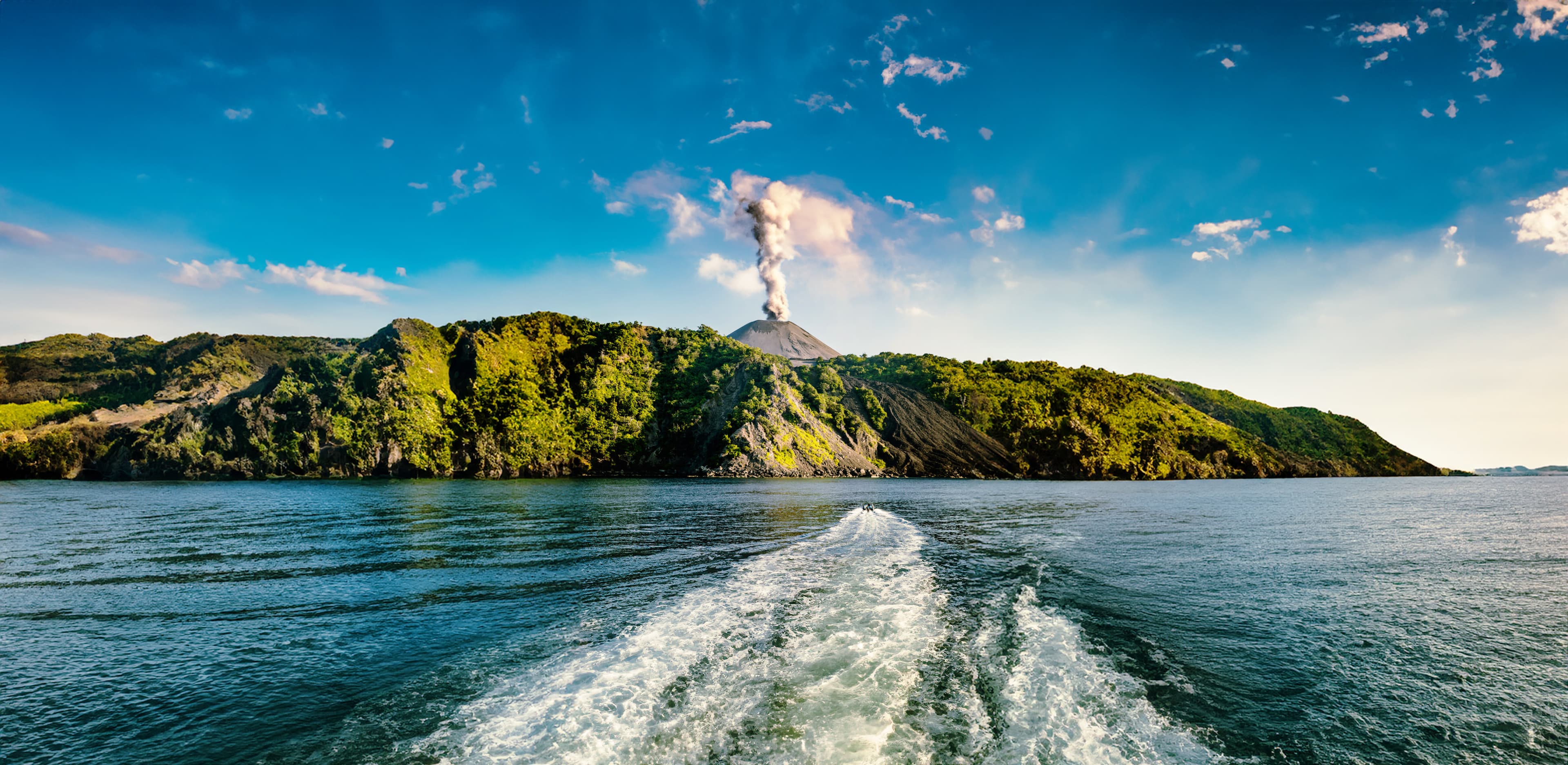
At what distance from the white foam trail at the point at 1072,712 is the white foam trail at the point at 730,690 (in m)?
1.63

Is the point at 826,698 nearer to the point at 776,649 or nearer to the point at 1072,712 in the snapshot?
the point at 776,649

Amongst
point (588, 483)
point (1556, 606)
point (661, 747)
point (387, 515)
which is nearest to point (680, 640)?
point (661, 747)

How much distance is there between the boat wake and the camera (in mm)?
8727

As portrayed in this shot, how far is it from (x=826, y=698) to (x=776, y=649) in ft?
9.80

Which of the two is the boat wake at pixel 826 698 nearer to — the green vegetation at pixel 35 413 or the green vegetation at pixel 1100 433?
the green vegetation at pixel 1100 433

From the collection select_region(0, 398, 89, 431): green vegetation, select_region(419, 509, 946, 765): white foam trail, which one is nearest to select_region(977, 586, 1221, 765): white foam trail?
select_region(419, 509, 946, 765): white foam trail

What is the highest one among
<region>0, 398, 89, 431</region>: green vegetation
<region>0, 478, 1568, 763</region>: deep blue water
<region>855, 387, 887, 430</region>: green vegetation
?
<region>855, 387, 887, 430</region>: green vegetation

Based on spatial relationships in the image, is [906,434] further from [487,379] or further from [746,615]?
[746,615]

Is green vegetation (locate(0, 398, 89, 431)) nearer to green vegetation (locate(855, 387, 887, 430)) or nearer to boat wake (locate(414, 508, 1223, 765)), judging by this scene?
green vegetation (locate(855, 387, 887, 430))

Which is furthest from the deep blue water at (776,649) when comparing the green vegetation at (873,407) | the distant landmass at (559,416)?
the green vegetation at (873,407)

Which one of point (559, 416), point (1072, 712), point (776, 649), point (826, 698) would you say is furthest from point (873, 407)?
point (826, 698)

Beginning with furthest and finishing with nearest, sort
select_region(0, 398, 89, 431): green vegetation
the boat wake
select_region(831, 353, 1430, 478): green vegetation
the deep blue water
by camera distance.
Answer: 1. select_region(831, 353, 1430, 478): green vegetation
2. select_region(0, 398, 89, 431): green vegetation
3. the deep blue water
4. the boat wake

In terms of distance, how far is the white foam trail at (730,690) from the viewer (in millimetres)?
8773

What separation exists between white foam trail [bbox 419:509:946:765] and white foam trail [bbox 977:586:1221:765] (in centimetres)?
163
